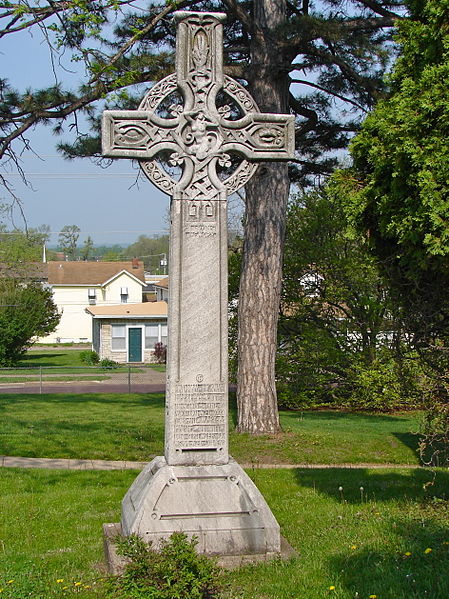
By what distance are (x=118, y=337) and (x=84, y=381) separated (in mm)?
12013

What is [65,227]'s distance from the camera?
104188 millimetres

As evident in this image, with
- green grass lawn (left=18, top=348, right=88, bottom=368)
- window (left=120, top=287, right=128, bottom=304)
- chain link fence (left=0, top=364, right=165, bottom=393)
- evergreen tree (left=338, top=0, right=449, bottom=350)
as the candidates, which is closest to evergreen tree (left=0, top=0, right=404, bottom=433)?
evergreen tree (left=338, top=0, right=449, bottom=350)

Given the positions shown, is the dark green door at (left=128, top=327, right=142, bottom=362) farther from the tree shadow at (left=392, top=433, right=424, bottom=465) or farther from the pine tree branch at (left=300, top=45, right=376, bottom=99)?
the pine tree branch at (left=300, top=45, right=376, bottom=99)

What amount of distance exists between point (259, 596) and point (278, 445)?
303 inches

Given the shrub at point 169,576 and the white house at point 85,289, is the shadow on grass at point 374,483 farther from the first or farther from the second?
the white house at point 85,289

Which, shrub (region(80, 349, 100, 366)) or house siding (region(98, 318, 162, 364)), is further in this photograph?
house siding (region(98, 318, 162, 364))

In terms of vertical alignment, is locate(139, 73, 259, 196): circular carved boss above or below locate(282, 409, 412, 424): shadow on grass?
above

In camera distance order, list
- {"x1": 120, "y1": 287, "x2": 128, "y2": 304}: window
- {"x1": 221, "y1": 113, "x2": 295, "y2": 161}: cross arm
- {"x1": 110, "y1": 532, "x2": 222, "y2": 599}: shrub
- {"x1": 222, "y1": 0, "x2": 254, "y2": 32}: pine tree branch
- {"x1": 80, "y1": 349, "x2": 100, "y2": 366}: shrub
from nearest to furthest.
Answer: {"x1": 110, "y1": 532, "x2": 222, "y2": 599}: shrub, {"x1": 221, "y1": 113, "x2": 295, "y2": 161}: cross arm, {"x1": 222, "y1": 0, "x2": 254, "y2": 32}: pine tree branch, {"x1": 80, "y1": 349, "x2": 100, "y2": 366}: shrub, {"x1": 120, "y1": 287, "x2": 128, "y2": 304}: window

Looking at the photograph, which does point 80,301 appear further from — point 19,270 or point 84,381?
point 84,381

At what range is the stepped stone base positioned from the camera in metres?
5.43

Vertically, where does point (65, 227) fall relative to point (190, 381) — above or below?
above

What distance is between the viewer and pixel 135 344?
150 feet

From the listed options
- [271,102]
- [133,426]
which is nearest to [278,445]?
[133,426]

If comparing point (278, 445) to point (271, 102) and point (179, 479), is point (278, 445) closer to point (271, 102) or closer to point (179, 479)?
point (271, 102)
